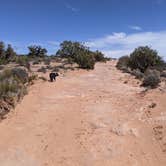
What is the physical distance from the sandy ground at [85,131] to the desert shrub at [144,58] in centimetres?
1983

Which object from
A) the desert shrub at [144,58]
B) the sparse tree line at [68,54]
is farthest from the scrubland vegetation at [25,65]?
the desert shrub at [144,58]

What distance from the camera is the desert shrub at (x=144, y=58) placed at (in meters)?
Answer: 35.8

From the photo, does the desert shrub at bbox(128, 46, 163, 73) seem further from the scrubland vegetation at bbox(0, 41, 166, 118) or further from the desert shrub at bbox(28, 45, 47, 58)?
the desert shrub at bbox(28, 45, 47, 58)

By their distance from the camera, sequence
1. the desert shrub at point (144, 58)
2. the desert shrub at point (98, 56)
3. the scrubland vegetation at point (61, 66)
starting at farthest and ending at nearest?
1. the desert shrub at point (98, 56)
2. the desert shrub at point (144, 58)
3. the scrubland vegetation at point (61, 66)

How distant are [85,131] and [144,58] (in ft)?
88.6

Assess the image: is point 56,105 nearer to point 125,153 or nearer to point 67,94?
point 67,94

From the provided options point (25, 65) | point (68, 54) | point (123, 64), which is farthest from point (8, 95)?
point (68, 54)

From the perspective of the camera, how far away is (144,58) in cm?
3603

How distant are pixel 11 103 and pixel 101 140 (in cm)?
591

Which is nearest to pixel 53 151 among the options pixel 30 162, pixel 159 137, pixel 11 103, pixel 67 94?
pixel 30 162

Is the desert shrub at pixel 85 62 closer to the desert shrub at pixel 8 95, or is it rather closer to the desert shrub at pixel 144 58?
the desert shrub at pixel 144 58

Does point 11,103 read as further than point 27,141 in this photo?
Yes

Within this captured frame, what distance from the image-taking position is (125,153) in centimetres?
873

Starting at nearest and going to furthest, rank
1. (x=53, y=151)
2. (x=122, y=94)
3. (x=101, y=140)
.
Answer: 1. (x=53, y=151)
2. (x=101, y=140)
3. (x=122, y=94)
